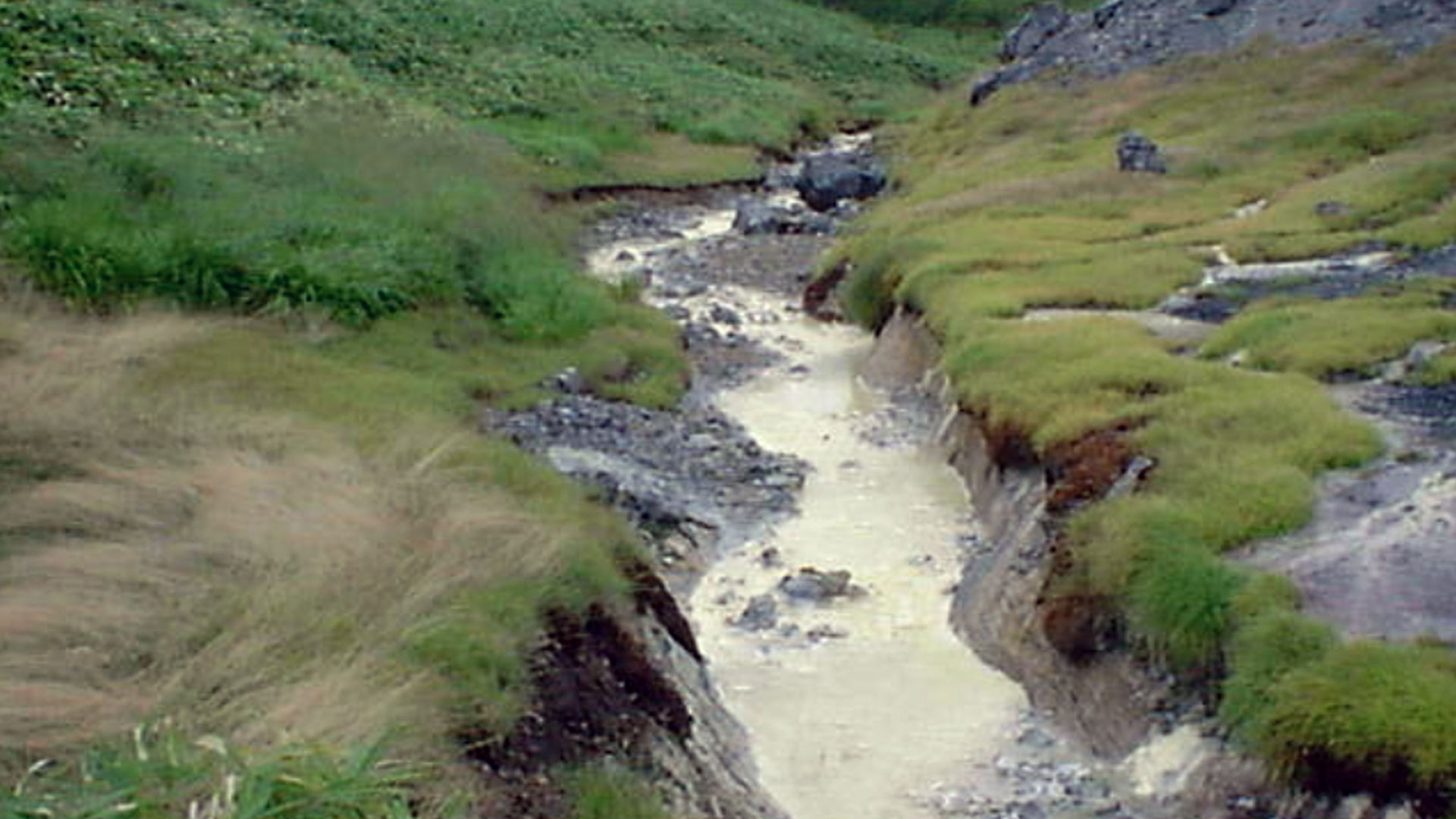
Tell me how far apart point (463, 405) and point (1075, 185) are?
64.5 feet

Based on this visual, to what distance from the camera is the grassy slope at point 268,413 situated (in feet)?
29.3

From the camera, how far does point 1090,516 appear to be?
1631 cm

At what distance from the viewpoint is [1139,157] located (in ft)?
125

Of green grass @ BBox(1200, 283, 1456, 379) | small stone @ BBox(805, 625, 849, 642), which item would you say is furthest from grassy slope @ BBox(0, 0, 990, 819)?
green grass @ BBox(1200, 283, 1456, 379)

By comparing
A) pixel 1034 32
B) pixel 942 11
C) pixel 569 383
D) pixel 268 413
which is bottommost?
pixel 942 11

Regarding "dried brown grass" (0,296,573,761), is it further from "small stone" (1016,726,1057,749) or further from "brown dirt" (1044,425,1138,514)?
"brown dirt" (1044,425,1138,514)

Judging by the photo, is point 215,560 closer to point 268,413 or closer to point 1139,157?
point 268,413

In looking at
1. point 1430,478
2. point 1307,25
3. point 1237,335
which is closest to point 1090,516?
point 1430,478

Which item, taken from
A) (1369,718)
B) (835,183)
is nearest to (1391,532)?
(1369,718)

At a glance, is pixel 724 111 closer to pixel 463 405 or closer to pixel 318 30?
pixel 318 30

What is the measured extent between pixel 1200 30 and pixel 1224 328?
3228cm

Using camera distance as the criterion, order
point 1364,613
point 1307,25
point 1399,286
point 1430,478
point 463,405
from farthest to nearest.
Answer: point 1307,25 → point 1399,286 → point 463,405 → point 1430,478 → point 1364,613

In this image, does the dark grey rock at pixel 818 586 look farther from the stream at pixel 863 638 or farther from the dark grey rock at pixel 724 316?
the dark grey rock at pixel 724 316

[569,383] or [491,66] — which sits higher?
[569,383]
